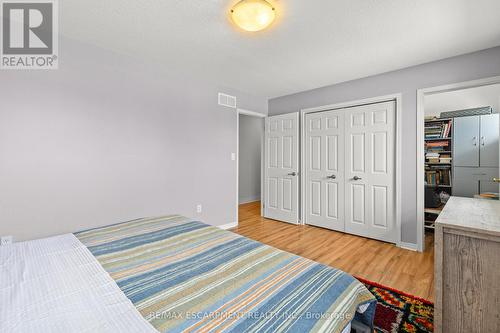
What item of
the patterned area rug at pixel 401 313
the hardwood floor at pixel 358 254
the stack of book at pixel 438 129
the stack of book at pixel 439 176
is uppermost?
the stack of book at pixel 438 129

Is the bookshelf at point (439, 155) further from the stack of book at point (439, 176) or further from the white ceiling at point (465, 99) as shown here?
the white ceiling at point (465, 99)

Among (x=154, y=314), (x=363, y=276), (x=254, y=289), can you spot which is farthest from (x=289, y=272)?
(x=363, y=276)

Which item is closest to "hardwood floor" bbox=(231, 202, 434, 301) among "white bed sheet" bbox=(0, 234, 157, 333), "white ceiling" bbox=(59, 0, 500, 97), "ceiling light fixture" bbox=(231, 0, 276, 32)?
"white bed sheet" bbox=(0, 234, 157, 333)

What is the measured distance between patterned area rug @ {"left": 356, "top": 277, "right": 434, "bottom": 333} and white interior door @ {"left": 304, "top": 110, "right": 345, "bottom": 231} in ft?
5.58

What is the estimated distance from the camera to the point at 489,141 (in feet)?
12.5

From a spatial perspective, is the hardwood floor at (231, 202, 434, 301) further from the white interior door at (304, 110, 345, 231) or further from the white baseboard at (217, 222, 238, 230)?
the white interior door at (304, 110, 345, 231)

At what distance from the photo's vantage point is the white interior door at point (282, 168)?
4.11 meters

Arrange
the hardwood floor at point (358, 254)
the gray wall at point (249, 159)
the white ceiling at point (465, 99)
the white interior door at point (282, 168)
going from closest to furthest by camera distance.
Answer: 1. the hardwood floor at point (358, 254)
2. the white ceiling at point (465, 99)
3. the white interior door at point (282, 168)
4. the gray wall at point (249, 159)

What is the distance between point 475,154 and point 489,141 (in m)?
0.28

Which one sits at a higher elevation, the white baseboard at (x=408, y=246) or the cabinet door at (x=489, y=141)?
the cabinet door at (x=489, y=141)

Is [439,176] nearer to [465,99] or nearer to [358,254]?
[465,99]

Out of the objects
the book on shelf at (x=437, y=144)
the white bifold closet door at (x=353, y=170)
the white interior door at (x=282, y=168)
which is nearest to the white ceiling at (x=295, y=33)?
the white bifold closet door at (x=353, y=170)

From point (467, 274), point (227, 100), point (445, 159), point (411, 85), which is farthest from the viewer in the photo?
point (445, 159)

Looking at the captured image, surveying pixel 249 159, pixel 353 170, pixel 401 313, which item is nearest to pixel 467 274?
pixel 401 313
